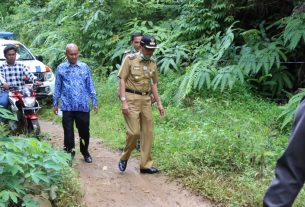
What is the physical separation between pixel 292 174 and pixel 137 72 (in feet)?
13.8

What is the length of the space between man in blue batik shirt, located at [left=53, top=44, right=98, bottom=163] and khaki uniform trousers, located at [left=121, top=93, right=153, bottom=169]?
2.50 ft

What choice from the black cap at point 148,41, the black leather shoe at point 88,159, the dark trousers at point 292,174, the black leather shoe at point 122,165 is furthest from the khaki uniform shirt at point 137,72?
the dark trousers at point 292,174

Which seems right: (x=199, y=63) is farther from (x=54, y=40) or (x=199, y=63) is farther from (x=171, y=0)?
(x=54, y=40)

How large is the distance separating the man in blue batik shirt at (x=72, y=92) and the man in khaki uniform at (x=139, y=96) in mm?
738

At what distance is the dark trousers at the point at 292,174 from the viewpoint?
1.74 meters

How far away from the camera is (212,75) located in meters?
9.17

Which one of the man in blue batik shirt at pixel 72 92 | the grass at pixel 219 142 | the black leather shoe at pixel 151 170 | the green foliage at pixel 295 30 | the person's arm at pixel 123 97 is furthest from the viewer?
the green foliage at pixel 295 30

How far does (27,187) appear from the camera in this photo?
169 inches

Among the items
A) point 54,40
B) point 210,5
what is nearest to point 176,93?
point 210,5

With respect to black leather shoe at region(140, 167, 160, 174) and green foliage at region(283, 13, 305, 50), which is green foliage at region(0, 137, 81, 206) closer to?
black leather shoe at region(140, 167, 160, 174)

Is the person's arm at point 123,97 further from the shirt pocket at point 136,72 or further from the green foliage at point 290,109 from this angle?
the green foliage at point 290,109

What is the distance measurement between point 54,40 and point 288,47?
883cm

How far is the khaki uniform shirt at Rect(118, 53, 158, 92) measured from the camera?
5816 mm

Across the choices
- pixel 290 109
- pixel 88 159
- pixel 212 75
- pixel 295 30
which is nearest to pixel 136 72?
pixel 88 159
